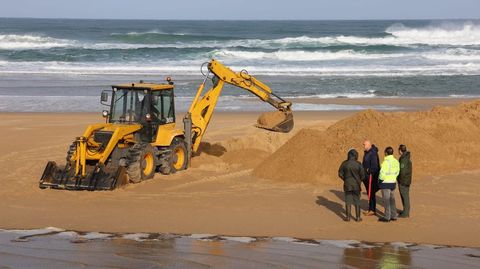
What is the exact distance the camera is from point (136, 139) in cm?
1631

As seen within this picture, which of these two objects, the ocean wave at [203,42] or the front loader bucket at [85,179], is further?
the ocean wave at [203,42]

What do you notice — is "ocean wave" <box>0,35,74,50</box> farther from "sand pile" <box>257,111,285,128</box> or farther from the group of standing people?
the group of standing people

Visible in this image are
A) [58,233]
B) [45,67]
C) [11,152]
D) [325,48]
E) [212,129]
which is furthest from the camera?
[325,48]

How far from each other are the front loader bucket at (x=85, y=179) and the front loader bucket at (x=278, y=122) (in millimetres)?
4338

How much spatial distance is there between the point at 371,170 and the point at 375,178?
0.68ft

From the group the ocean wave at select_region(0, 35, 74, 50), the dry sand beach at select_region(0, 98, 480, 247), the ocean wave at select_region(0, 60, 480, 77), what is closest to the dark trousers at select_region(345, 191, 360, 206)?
the dry sand beach at select_region(0, 98, 480, 247)

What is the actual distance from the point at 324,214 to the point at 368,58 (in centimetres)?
4768

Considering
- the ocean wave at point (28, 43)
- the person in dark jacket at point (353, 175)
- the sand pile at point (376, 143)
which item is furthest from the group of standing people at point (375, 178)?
the ocean wave at point (28, 43)

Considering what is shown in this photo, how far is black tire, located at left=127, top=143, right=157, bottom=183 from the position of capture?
51.2 feet

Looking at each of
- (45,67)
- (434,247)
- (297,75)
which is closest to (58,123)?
(434,247)

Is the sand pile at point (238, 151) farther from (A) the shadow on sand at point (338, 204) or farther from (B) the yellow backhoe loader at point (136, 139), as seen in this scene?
(A) the shadow on sand at point (338, 204)

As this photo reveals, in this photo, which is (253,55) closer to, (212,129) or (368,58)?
(368,58)

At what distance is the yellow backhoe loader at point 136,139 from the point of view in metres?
15.2

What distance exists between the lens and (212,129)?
23766mm
